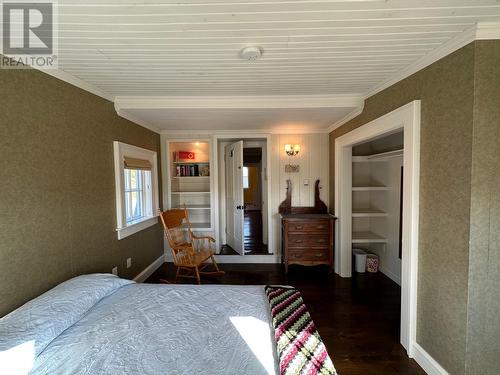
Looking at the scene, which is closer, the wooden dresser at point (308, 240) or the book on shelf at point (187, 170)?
the wooden dresser at point (308, 240)

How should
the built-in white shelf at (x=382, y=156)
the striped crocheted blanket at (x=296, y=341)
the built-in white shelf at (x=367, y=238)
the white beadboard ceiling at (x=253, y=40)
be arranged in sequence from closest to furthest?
the striped crocheted blanket at (x=296, y=341) < the white beadboard ceiling at (x=253, y=40) < the built-in white shelf at (x=382, y=156) < the built-in white shelf at (x=367, y=238)

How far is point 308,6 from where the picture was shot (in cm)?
119


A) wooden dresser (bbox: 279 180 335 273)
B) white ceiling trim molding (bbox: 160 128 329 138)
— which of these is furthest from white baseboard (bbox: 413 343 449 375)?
white ceiling trim molding (bbox: 160 128 329 138)

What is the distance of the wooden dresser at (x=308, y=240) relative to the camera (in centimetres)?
328

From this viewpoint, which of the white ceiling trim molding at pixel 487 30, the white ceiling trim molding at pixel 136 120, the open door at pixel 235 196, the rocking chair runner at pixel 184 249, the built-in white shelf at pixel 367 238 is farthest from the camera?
the open door at pixel 235 196

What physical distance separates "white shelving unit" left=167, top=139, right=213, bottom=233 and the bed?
2.38 meters

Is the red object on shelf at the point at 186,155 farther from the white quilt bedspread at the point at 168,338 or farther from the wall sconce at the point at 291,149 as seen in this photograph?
the white quilt bedspread at the point at 168,338

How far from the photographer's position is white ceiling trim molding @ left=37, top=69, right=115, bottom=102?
69.1 inches

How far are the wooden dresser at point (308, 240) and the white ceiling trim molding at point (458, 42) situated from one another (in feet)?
6.76

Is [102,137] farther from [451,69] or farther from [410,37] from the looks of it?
[451,69]

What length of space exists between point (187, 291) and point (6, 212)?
1276 millimetres

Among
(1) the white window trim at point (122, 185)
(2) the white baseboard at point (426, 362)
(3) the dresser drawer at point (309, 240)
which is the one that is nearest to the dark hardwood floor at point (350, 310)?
(2) the white baseboard at point (426, 362)

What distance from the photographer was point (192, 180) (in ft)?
14.0

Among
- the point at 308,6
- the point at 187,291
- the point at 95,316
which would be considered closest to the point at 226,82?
the point at 308,6
